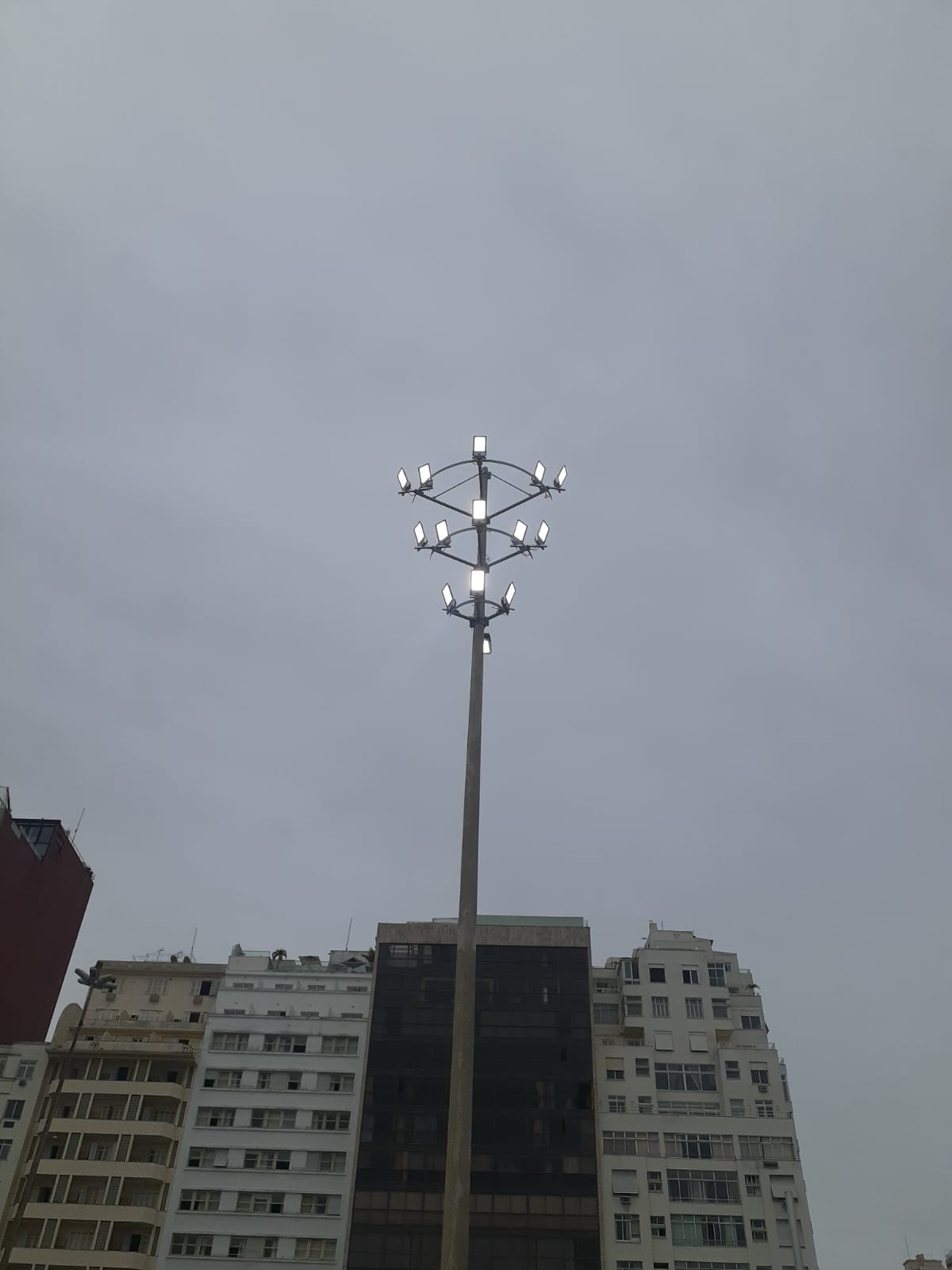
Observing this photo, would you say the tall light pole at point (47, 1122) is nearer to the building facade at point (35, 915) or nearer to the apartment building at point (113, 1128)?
the apartment building at point (113, 1128)

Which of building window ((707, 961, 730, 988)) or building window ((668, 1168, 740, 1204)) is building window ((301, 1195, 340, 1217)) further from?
building window ((707, 961, 730, 988))

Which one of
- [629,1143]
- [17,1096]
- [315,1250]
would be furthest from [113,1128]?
[629,1143]

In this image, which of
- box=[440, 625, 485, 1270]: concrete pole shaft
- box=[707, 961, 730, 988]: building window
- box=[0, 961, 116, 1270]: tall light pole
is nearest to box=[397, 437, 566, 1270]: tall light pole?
box=[440, 625, 485, 1270]: concrete pole shaft

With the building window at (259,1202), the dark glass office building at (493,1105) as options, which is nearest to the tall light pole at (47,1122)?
the building window at (259,1202)

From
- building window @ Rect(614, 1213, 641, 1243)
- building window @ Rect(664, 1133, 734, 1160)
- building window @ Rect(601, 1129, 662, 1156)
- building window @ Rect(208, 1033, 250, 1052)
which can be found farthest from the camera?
Answer: building window @ Rect(208, 1033, 250, 1052)

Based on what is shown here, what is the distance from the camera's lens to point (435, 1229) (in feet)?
232

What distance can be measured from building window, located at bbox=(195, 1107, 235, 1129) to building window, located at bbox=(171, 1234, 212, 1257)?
22.1 ft

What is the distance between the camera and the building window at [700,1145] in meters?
73.9

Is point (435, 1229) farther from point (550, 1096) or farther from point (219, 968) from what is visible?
point (219, 968)

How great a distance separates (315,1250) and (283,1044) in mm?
13778

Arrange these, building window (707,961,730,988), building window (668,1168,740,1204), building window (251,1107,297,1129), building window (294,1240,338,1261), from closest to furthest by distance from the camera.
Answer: building window (294,1240,338,1261) → building window (668,1168,740,1204) → building window (251,1107,297,1129) → building window (707,961,730,988)

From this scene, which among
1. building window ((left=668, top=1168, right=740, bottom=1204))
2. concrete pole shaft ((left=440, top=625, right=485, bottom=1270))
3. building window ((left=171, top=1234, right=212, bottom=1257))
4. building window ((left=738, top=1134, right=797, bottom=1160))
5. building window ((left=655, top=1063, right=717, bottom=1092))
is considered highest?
building window ((left=655, top=1063, right=717, bottom=1092))

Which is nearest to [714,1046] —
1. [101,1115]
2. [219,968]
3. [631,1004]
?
[631,1004]

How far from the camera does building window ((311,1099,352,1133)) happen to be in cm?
7462
